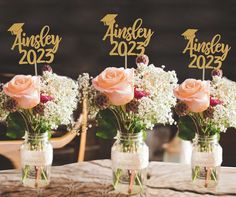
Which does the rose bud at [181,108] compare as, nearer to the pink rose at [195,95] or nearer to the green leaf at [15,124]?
the pink rose at [195,95]

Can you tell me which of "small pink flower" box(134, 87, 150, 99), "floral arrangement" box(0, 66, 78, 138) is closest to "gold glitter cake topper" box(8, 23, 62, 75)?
"floral arrangement" box(0, 66, 78, 138)

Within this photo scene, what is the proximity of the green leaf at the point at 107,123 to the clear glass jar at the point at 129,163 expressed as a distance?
3cm

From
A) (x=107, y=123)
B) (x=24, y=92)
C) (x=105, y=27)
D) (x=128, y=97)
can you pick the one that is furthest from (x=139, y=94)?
(x=105, y=27)

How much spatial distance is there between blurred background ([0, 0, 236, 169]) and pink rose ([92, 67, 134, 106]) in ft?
7.31

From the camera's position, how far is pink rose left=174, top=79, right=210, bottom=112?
207 centimetres

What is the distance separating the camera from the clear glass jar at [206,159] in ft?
7.08

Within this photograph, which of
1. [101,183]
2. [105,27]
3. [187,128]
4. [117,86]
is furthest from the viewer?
[105,27]

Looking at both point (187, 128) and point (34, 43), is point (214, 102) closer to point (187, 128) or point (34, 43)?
point (187, 128)

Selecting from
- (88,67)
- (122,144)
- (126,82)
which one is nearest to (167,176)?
(122,144)

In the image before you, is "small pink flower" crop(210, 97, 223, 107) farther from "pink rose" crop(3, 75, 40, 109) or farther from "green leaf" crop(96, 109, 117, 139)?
"pink rose" crop(3, 75, 40, 109)

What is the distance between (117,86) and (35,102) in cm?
27

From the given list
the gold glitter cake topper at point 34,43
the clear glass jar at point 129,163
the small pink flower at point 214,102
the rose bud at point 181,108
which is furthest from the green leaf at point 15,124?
the small pink flower at point 214,102

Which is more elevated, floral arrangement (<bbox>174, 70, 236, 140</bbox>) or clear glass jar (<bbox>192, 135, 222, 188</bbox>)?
floral arrangement (<bbox>174, 70, 236, 140</bbox>)

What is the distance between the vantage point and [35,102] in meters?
A: 2.07
